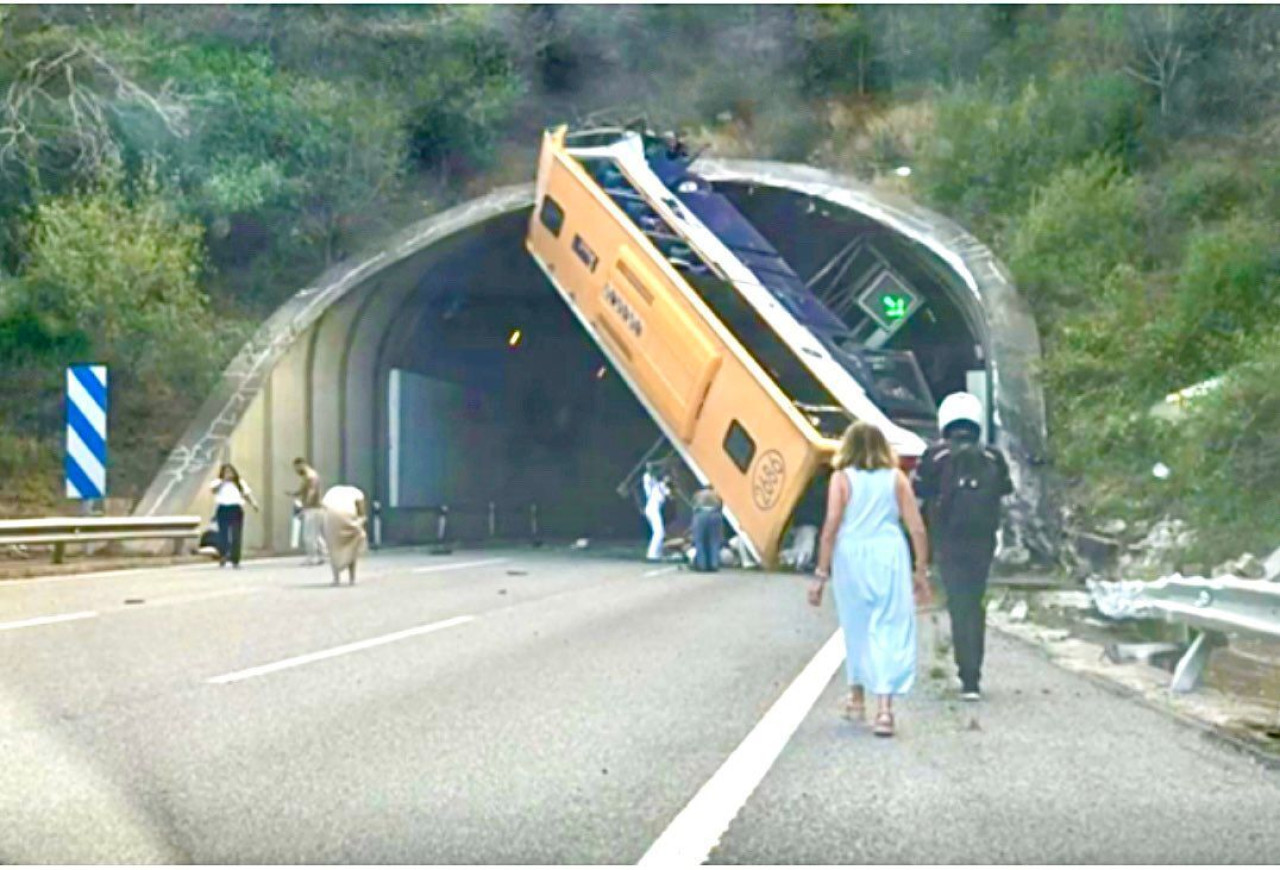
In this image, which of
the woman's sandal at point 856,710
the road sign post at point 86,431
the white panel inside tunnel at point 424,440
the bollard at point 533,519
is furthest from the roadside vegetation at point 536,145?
the woman's sandal at point 856,710

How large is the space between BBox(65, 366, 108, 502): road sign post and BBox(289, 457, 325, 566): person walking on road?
2618mm

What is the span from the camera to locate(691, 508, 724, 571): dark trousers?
2641cm

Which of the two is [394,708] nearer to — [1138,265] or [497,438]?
[1138,265]

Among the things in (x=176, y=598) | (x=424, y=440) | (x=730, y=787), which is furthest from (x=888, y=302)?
(x=730, y=787)

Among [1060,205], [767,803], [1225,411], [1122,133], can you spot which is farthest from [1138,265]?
[767,803]

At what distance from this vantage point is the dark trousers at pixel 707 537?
26.4 m

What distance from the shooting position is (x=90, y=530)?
81.5ft

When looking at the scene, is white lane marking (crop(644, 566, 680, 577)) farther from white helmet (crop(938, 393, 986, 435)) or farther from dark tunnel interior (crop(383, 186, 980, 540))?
white helmet (crop(938, 393, 986, 435))

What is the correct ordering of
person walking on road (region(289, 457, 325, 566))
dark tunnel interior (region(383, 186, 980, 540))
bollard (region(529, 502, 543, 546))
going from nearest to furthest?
person walking on road (region(289, 457, 325, 566)), dark tunnel interior (region(383, 186, 980, 540)), bollard (region(529, 502, 543, 546))

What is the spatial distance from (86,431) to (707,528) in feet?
27.5

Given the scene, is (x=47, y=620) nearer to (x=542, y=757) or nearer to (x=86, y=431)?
(x=542, y=757)

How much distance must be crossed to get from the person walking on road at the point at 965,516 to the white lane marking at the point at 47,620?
7.94 m

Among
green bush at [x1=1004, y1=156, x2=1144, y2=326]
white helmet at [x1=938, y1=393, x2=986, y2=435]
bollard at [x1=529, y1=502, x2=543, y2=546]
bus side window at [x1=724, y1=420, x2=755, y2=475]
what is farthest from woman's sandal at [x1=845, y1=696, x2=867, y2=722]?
bollard at [x1=529, y1=502, x2=543, y2=546]

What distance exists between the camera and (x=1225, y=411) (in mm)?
19891
